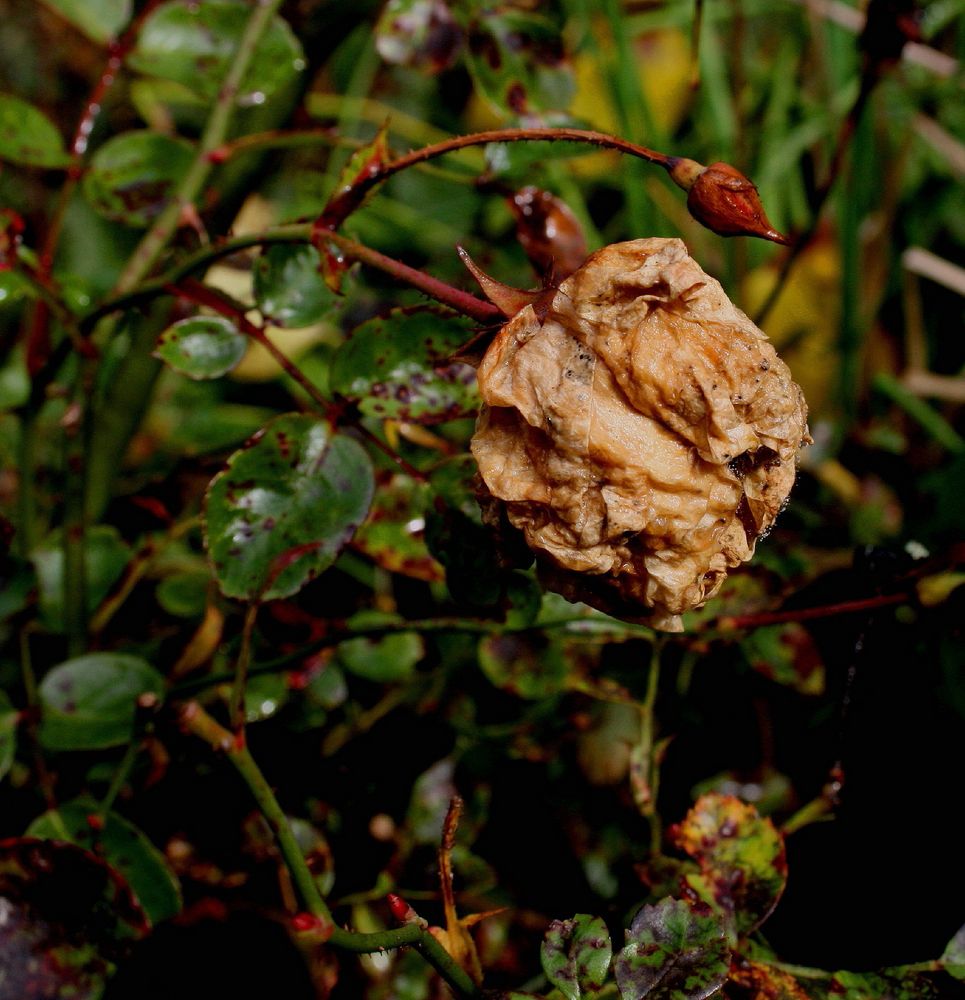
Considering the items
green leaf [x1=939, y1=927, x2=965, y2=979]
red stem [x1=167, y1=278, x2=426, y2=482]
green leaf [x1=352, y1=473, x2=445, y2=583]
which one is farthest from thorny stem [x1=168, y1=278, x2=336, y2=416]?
green leaf [x1=939, y1=927, x2=965, y2=979]

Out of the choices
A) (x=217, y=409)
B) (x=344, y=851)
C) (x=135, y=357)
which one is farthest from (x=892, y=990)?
(x=217, y=409)

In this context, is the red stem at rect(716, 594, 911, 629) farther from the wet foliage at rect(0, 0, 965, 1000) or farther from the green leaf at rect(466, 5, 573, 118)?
the green leaf at rect(466, 5, 573, 118)

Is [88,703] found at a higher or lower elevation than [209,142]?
lower

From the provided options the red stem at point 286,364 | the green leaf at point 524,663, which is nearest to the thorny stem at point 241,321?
the red stem at point 286,364

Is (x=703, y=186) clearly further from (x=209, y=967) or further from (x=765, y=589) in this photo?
(x=209, y=967)

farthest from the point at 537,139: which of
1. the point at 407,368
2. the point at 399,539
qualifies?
the point at 399,539

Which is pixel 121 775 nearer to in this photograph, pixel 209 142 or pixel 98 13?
pixel 209 142
